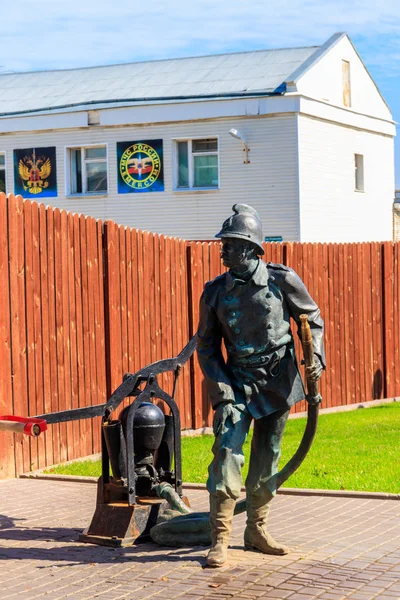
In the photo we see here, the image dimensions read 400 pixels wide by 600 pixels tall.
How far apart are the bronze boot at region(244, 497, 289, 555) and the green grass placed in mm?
2622

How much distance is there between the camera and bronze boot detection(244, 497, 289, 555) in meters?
7.47

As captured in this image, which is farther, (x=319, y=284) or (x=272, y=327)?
(x=319, y=284)

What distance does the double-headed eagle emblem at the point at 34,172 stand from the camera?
36.1 metres

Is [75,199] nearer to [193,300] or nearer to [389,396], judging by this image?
[389,396]

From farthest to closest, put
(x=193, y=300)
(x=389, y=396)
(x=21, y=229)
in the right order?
(x=389, y=396) < (x=193, y=300) < (x=21, y=229)

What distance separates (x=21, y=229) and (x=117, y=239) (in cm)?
173

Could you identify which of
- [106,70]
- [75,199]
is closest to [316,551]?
[75,199]

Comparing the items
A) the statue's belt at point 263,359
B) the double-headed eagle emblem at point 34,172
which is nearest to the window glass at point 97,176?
the double-headed eagle emblem at point 34,172

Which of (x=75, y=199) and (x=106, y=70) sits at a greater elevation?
(x=106, y=70)

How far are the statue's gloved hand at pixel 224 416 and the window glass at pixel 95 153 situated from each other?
94.4 feet

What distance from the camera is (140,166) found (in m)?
35.4

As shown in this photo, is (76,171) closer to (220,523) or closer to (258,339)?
(258,339)

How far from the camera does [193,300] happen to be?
1420 centimetres

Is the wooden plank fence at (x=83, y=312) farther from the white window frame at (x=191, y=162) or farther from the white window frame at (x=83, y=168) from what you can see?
the white window frame at (x=83, y=168)
